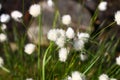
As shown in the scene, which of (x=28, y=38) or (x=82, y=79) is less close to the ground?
(x=28, y=38)

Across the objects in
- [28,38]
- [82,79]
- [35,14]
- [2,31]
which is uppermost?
[28,38]

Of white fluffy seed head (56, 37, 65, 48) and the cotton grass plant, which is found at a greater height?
the cotton grass plant

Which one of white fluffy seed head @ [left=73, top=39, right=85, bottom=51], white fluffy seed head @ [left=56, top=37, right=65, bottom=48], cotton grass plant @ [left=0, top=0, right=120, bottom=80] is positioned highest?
cotton grass plant @ [left=0, top=0, right=120, bottom=80]

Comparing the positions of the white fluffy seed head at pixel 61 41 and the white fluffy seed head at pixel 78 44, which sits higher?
the white fluffy seed head at pixel 78 44

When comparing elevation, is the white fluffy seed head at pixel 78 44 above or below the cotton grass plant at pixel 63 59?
below

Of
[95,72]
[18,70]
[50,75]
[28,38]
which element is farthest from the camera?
[28,38]

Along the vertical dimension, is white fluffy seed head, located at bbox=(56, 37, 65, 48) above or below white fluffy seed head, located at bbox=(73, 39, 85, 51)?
below

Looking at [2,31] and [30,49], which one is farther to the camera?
[2,31]

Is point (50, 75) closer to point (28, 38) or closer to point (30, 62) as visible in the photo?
point (30, 62)

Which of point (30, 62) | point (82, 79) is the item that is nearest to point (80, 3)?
point (30, 62)

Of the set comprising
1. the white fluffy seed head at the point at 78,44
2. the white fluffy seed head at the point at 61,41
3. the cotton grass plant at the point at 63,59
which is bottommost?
the white fluffy seed head at the point at 61,41

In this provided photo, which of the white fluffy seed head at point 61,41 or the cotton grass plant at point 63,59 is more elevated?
the cotton grass plant at point 63,59
